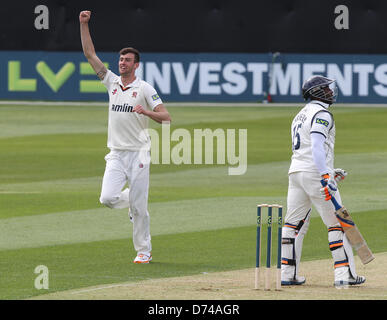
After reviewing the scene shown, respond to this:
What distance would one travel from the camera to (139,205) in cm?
1084

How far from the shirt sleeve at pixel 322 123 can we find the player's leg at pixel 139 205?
2282mm

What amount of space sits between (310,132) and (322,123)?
152mm

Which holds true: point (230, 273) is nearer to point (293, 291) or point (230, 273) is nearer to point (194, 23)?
point (293, 291)

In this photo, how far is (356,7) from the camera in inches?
1215

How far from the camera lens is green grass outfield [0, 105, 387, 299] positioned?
1066 centimetres

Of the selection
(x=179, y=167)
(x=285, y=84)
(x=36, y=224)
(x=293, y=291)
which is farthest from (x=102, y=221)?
(x=285, y=84)

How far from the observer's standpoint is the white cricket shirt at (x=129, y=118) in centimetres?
1086

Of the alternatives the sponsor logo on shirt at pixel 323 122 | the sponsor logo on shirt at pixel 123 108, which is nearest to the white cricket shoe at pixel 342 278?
the sponsor logo on shirt at pixel 323 122

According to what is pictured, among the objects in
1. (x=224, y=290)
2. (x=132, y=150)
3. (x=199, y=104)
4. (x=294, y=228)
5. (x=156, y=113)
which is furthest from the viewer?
(x=199, y=104)

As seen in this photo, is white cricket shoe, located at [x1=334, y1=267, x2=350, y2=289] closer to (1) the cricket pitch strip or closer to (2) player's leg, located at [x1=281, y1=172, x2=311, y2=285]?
(1) the cricket pitch strip

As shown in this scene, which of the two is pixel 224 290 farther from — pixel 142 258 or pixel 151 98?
pixel 151 98

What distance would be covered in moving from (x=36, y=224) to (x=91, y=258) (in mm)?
2569

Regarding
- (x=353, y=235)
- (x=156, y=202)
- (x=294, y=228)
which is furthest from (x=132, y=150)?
(x=156, y=202)

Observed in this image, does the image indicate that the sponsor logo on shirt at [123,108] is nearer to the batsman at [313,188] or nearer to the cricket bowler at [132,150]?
the cricket bowler at [132,150]
